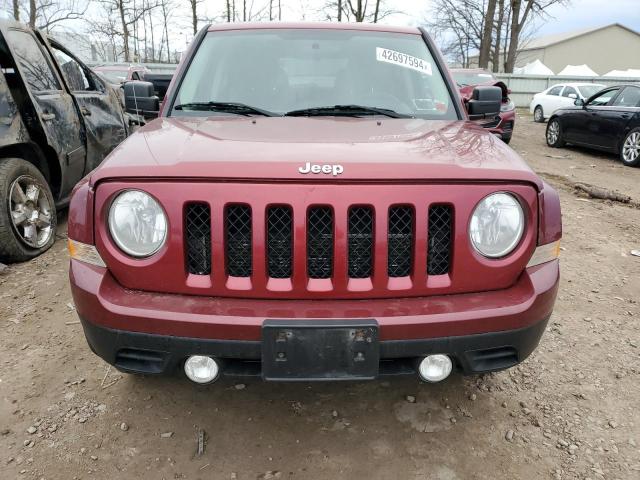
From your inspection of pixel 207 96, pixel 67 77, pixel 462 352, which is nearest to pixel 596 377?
pixel 462 352

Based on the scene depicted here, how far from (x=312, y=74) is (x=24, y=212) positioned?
2750mm

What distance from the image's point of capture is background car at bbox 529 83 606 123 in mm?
16094

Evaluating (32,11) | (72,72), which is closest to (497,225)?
(72,72)

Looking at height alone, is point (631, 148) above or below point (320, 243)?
below

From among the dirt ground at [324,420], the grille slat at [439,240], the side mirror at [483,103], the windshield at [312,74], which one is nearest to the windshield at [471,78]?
the side mirror at [483,103]

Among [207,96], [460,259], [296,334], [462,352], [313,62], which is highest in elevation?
[313,62]

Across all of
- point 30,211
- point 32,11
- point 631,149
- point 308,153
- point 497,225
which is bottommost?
point 631,149

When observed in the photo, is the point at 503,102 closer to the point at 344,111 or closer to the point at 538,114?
the point at 538,114

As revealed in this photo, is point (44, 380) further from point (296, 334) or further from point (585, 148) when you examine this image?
point (585, 148)

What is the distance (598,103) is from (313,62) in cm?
952

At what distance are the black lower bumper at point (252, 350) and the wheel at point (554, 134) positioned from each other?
426 inches

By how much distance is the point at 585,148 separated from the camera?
11406 millimetres

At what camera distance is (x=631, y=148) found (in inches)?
360

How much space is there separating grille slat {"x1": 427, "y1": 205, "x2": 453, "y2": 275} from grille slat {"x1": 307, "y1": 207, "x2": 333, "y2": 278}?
14.5 inches
